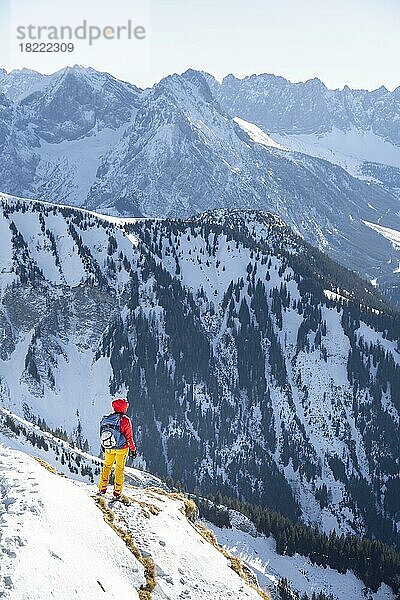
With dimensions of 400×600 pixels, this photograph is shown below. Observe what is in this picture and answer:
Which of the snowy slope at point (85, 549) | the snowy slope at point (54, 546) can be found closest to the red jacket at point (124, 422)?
the snowy slope at point (85, 549)

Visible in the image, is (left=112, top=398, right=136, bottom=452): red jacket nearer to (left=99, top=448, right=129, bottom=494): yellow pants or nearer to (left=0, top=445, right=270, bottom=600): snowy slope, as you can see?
(left=99, top=448, right=129, bottom=494): yellow pants

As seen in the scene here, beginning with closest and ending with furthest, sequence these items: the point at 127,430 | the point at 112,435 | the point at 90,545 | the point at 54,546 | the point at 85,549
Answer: the point at 54,546
the point at 85,549
the point at 90,545
the point at 112,435
the point at 127,430

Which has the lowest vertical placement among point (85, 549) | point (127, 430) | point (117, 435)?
point (85, 549)

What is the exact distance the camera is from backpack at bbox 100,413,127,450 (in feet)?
105

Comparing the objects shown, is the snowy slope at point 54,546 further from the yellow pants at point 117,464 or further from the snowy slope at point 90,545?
the yellow pants at point 117,464

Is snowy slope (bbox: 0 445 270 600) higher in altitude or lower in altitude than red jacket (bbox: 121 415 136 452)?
lower

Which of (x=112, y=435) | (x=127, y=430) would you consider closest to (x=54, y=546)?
(x=112, y=435)

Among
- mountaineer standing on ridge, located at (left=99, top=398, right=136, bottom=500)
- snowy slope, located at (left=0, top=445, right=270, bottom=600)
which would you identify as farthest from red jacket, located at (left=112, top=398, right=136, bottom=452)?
snowy slope, located at (left=0, top=445, right=270, bottom=600)

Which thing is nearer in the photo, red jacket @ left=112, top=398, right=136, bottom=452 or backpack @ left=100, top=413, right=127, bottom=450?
backpack @ left=100, top=413, right=127, bottom=450

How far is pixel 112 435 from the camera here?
32.2 m

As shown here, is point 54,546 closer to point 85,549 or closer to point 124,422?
point 85,549

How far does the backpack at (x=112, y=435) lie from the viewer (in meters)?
32.1

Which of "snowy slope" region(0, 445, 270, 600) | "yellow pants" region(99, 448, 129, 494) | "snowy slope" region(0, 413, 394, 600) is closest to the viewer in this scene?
"snowy slope" region(0, 445, 270, 600)

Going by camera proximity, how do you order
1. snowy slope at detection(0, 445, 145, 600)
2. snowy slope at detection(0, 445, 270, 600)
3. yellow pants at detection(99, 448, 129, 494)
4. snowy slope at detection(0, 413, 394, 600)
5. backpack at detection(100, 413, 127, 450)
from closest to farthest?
snowy slope at detection(0, 445, 145, 600) → snowy slope at detection(0, 445, 270, 600) → snowy slope at detection(0, 413, 394, 600) → backpack at detection(100, 413, 127, 450) → yellow pants at detection(99, 448, 129, 494)
